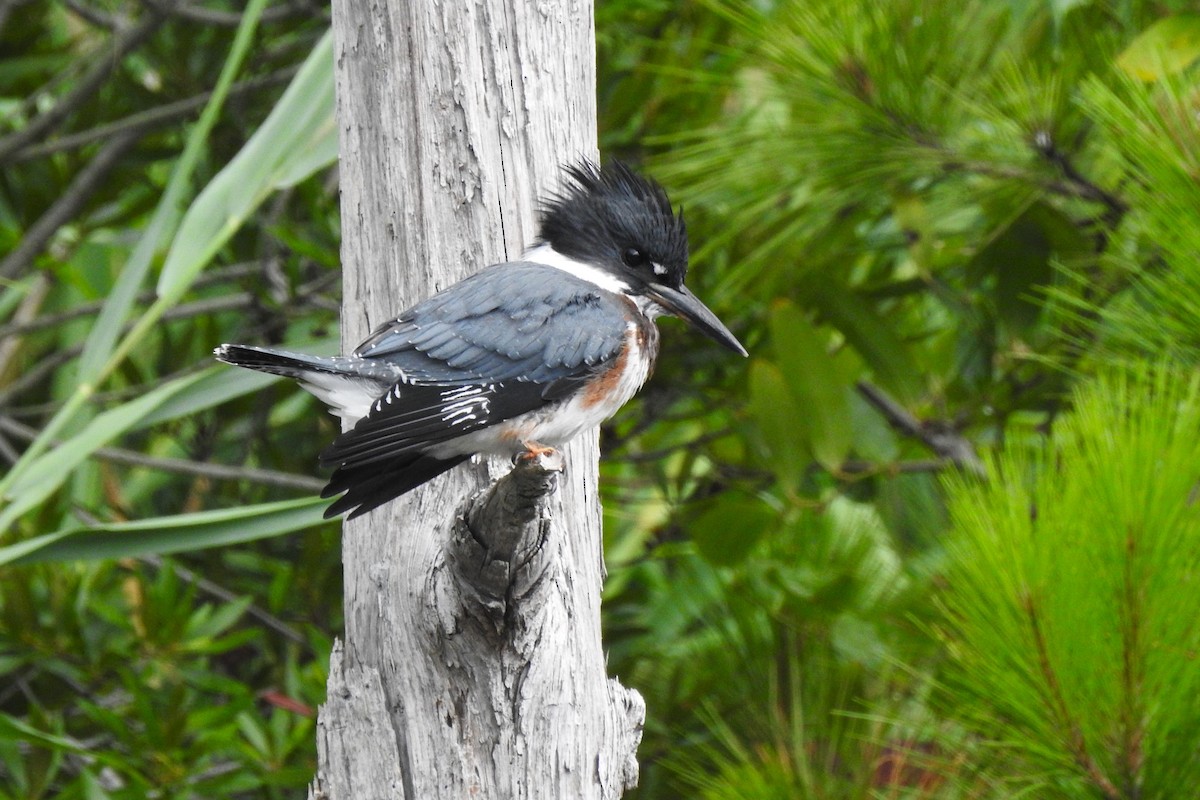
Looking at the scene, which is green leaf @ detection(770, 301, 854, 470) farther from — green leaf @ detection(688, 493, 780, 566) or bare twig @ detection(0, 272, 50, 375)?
bare twig @ detection(0, 272, 50, 375)

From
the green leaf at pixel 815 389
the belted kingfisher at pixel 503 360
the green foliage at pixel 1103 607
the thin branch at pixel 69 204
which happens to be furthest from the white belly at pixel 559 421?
the thin branch at pixel 69 204

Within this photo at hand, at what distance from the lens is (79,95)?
11.1ft

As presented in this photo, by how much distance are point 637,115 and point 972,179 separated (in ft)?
2.79

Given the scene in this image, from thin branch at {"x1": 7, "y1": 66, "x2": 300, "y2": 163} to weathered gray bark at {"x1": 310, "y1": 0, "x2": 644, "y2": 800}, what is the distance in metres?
1.35

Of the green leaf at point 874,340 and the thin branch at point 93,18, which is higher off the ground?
the thin branch at point 93,18

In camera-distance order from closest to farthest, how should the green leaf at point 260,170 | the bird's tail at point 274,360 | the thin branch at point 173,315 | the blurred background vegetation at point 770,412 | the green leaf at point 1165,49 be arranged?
1. the bird's tail at point 274,360
2. the blurred background vegetation at point 770,412
3. the green leaf at point 260,170
4. the green leaf at point 1165,49
5. the thin branch at point 173,315

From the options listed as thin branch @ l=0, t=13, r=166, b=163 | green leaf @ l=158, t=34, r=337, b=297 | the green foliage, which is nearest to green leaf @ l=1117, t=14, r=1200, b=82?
the green foliage

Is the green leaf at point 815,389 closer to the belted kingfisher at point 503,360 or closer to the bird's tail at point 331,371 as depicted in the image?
the belted kingfisher at point 503,360

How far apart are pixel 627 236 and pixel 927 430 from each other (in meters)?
1.18

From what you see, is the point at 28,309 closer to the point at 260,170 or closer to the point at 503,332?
the point at 260,170

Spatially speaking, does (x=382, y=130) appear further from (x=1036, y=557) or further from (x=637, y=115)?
(x=637, y=115)

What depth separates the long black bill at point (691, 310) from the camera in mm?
2064

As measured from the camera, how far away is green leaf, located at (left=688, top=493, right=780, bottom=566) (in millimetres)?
2781

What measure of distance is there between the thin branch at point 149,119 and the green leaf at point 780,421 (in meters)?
1.41
